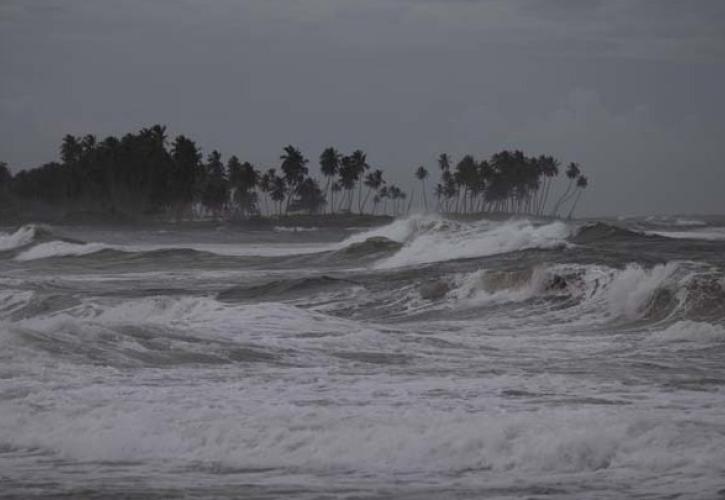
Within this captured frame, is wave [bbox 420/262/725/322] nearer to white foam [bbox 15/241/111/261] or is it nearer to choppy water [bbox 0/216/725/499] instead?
choppy water [bbox 0/216/725/499]

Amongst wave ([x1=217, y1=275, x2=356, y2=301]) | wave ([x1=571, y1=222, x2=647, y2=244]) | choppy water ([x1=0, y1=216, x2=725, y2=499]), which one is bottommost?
wave ([x1=217, y1=275, x2=356, y2=301])

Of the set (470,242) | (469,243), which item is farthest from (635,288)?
(470,242)

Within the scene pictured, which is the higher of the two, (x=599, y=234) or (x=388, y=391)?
(x=599, y=234)

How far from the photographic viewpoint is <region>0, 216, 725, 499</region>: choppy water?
7.92m

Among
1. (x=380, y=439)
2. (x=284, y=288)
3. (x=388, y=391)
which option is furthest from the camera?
(x=284, y=288)

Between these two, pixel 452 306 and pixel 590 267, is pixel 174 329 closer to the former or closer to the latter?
pixel 452 306

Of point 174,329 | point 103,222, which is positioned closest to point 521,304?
point 174,329

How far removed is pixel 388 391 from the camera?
11070 millimetres

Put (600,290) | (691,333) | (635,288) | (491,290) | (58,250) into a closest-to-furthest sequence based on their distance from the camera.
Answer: (691,333) < (635,288) < (600,290) < (491,290) < (58,250)

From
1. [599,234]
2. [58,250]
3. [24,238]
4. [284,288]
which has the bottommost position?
[58,250]

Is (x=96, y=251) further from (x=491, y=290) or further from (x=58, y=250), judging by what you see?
(x=491, y=290)

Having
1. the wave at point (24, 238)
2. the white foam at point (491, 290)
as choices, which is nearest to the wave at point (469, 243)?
the white foam at point (491, 290)

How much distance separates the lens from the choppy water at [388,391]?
792 cm

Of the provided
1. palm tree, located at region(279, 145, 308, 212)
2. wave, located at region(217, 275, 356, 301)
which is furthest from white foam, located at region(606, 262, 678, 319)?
palm tree, located at region(279, 145, 308, 212)
